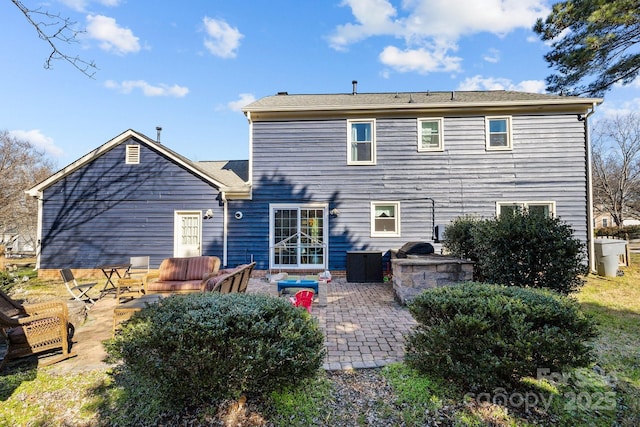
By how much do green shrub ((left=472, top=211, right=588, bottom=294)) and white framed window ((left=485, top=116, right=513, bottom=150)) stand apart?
6471 millimetres

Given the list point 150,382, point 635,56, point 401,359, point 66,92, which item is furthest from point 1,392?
point 635,56

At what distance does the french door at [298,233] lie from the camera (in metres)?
10.2

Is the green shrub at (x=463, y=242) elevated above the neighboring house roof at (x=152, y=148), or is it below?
below

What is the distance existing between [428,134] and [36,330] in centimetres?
1072

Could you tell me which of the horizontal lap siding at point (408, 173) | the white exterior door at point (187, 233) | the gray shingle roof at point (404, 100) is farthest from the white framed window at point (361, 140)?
the white exterior door at point (187, 233)

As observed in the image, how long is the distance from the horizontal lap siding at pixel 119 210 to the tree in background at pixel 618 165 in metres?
27.8

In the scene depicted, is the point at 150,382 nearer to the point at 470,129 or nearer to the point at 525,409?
the point at 525,409

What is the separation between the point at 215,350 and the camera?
2.25 metres

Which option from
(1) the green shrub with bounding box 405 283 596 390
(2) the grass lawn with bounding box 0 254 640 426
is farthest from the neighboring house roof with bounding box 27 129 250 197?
(1) the green shrub with bounding box 405 283 596 390

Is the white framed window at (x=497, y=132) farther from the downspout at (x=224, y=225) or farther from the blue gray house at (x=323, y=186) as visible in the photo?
the downspout at (x=224, y=225)

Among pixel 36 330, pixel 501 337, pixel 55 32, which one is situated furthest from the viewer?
pixel 55 32

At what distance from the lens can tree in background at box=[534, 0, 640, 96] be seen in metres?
7.30

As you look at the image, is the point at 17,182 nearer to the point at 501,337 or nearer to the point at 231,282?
the point at 231,282

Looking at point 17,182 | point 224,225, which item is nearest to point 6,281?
point 224,225
